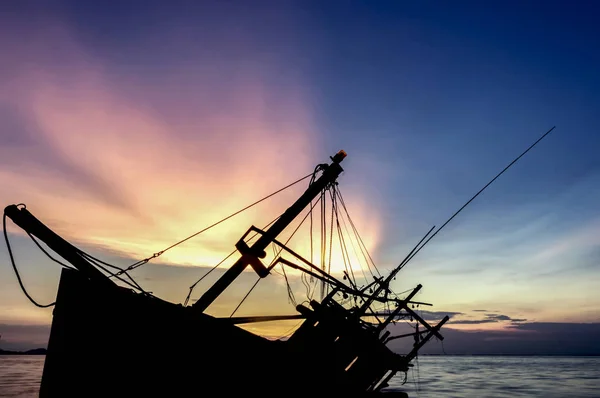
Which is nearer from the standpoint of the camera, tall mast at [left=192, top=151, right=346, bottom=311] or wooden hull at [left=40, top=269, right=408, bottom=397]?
wooden hull at [left=40, top=269, right=408, bottom=397]

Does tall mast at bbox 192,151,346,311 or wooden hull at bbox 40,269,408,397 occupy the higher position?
tall mast at bbox 192,151,346,311

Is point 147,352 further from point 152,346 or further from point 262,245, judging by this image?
point 262,245

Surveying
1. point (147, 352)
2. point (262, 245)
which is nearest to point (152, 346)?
point (147, 352)

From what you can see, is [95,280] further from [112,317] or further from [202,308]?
[202,308]

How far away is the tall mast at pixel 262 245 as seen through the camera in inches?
430

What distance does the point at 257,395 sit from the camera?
8.99m

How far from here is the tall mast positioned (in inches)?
430

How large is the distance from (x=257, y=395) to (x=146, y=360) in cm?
273

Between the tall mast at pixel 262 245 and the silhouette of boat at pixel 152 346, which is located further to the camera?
the tall mast at pixel 262 245

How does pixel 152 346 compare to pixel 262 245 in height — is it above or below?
below

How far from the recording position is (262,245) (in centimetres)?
1150

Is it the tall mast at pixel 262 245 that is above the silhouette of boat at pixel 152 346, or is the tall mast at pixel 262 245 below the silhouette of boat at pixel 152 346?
above

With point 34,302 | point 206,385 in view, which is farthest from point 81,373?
point 206,385

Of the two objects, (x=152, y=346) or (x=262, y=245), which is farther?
(x=262, y=245)
